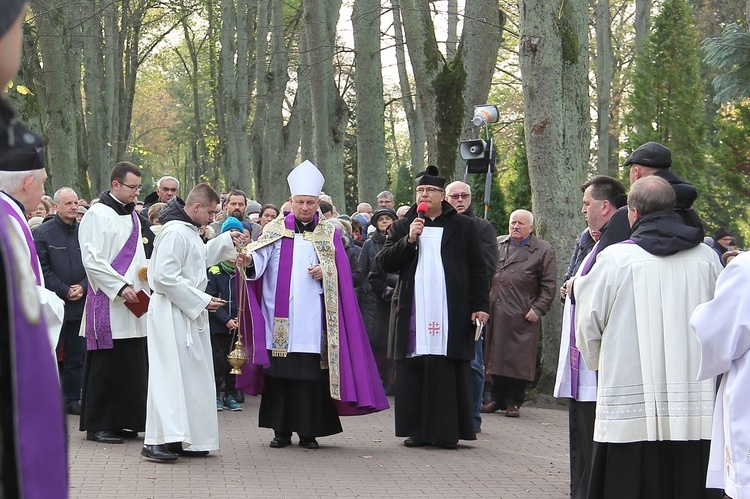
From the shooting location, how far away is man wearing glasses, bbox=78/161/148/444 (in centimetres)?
1012

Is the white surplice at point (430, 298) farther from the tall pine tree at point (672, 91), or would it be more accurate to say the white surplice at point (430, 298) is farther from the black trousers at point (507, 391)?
the tall pine tree at point (672, 91)

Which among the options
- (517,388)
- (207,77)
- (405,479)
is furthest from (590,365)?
(207,77)

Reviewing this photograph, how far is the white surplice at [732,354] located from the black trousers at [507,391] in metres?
7.68

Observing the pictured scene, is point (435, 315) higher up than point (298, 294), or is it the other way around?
point (298, 294)

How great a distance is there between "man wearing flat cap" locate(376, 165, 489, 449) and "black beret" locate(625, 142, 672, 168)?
3.44 m

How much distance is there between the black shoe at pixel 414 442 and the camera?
35.1 feet

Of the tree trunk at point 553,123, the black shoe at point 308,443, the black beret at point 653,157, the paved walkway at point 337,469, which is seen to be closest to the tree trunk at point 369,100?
the tree trunk at point 553,123

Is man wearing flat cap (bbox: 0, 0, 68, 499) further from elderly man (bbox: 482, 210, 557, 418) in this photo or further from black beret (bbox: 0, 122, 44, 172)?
elderly man (bbox: 482, 210, 557, 418)

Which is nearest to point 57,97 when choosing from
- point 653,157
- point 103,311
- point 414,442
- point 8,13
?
point 103,311

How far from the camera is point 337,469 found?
9.41 meters

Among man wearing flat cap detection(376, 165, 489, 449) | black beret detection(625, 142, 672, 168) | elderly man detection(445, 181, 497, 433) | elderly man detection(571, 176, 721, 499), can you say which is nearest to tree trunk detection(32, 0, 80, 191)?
elderly man detection(445, 181, 497, 433)

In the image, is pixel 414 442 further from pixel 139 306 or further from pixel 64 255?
pixel 64 255

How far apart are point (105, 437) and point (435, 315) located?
3.15 meters

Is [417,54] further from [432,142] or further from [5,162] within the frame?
[5,162]
